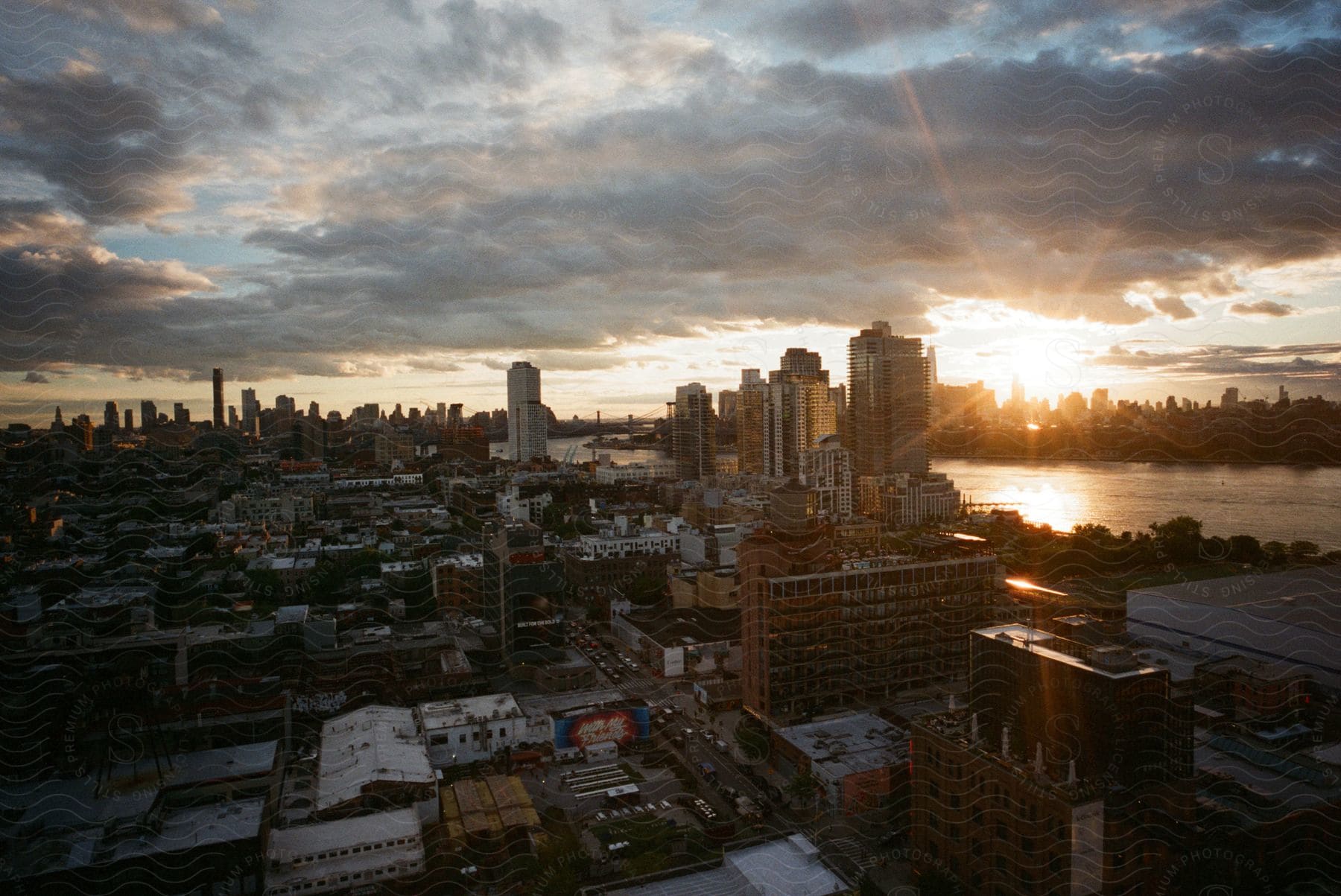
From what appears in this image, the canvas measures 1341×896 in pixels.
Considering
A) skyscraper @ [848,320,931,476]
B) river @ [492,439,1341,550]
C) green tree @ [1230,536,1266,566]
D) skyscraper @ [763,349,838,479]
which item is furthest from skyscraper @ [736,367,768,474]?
green tree @ [1230,536,1266,566]

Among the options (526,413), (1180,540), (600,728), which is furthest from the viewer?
(526,413)

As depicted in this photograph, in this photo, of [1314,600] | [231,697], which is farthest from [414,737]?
[1314,600]

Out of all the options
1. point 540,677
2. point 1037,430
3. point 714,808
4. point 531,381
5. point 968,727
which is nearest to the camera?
point 968,727

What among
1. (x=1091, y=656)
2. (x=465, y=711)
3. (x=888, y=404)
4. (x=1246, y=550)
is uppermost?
(x=888, y=404)

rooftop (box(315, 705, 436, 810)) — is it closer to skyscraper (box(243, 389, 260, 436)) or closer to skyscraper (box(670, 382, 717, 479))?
skyscraper (box(670, 382, 717, 479))

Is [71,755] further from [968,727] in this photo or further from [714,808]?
[968,727]

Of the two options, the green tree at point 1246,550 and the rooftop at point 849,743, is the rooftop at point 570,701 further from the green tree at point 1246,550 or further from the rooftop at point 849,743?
the green tree at point 1246,550

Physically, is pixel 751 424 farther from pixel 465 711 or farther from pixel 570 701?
pixel 465 711

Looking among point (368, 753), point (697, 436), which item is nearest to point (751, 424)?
point (697, 436)
